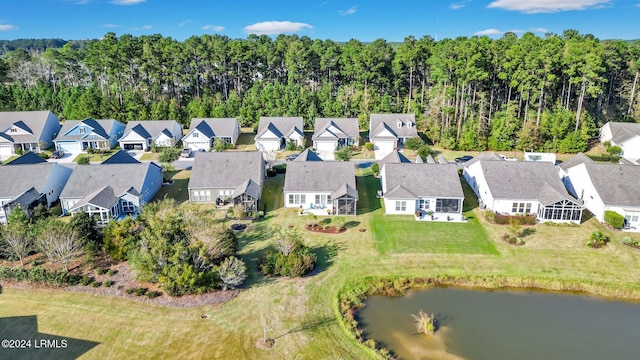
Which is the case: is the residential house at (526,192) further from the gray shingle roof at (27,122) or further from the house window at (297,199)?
the gray shingle roof at (27,122)

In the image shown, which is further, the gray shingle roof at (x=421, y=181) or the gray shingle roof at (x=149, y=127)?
the gray shingle roof at (x=149, y=127)

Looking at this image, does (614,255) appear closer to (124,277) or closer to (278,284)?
(278,284)

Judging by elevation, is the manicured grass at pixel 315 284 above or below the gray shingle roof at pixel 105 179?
below

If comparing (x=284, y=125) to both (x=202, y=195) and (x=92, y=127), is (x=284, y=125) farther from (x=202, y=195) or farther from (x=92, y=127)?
(x=92, y=127)

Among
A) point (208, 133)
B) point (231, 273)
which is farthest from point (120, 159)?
point (231, 273)

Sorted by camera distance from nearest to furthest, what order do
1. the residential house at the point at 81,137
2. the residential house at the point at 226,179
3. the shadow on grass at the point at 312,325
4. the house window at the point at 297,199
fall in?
the shadow on grass at the point at 312,325 → the residential house at the point at 226,179 → the house window at the point at 297,199 → the residential house at the point at 81,137

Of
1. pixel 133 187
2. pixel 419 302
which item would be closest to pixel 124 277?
pixel 133 187

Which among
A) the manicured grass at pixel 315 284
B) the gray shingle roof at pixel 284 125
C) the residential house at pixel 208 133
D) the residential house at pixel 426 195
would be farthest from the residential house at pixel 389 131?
the manicured grass at pixel 315 284
